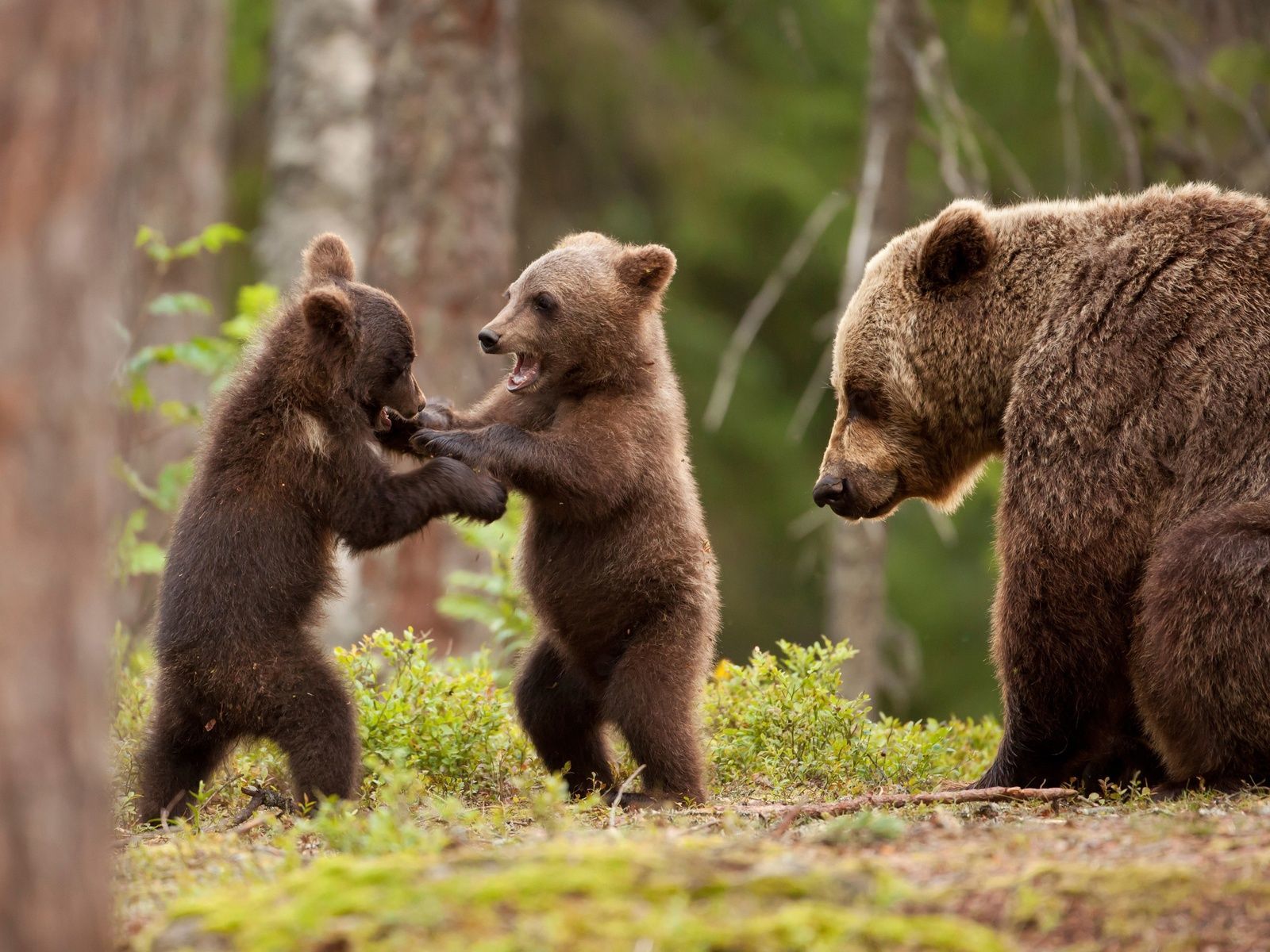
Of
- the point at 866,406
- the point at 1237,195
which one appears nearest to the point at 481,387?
the point at 866,406

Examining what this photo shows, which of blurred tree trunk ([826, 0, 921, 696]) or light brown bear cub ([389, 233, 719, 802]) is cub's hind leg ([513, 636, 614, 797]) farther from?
blurred tree trunk ([826, 0, 921, 696])

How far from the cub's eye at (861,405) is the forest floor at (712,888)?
96.9 inches

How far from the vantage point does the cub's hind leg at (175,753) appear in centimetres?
564

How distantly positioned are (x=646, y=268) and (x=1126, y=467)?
237 centimetres

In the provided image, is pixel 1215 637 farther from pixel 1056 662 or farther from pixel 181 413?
pixel 181 413

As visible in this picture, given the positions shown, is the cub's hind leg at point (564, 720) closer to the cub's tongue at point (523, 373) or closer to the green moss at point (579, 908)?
the cub's tongue at point (523, 373)

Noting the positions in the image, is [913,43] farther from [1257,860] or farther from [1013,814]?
[1257,860]

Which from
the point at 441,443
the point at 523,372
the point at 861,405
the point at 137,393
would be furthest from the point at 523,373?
the point at 137,393

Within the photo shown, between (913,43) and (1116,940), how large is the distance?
405 inches

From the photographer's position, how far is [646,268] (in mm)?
6844

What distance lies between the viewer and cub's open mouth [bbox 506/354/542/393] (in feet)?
21.9

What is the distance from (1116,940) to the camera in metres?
3.48

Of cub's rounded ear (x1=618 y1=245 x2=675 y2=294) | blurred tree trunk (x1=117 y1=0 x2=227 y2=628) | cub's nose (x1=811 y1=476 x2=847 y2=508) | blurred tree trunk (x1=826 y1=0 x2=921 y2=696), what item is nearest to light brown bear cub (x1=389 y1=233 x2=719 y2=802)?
cub's rounded ear (x1=618 y1=245 x2=675 y2=294)

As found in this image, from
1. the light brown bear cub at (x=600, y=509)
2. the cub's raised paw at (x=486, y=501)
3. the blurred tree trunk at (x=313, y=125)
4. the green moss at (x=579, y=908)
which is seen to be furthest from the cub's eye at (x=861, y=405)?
the blurred tree trunk at (x=313, y=125)
